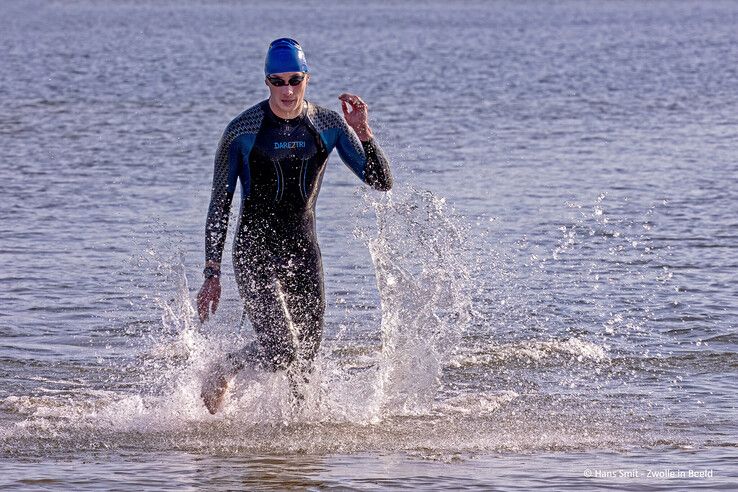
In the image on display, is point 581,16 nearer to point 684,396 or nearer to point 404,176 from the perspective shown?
point 404,176

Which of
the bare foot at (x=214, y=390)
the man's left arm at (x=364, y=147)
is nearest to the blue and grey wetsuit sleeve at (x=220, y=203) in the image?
the man's left arm at (x=364, y=147)

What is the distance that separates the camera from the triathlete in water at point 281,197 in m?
7.86

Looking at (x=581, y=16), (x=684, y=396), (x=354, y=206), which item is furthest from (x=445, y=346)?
(x=581, y=16)

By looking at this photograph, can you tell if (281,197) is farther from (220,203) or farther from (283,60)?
(283,60)

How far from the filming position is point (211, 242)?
306 inches

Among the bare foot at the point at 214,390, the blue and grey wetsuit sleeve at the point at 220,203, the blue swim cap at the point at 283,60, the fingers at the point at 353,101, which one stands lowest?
the bare foot at the point at 214,390

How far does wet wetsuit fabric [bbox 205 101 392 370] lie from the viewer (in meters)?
7.87

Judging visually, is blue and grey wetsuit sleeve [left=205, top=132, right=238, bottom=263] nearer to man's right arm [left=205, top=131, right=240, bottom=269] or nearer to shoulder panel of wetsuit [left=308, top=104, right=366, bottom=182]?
man's right arm [left=205, top=131, right=240, bottom=269]

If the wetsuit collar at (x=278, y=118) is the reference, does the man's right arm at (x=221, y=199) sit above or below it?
below

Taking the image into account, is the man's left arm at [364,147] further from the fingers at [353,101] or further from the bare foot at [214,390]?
the bare foot at [214,390]

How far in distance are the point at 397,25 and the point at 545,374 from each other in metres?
60.5

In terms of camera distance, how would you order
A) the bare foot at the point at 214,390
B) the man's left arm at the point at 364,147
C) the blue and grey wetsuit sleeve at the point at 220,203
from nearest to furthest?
the blue and grey wetsuit sleeve at the point at 220,203 → the man's left arm at the point at 364,147 → the bare foot at the point at 214,390

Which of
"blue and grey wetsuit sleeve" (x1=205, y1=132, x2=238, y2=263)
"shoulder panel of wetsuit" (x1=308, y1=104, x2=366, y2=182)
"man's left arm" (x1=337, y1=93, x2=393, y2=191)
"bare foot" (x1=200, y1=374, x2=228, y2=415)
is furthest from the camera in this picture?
"bare foot" (x1=200, y1=374, x2=228, y2=415)

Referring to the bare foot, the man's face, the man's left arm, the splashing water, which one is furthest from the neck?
the bare foot
